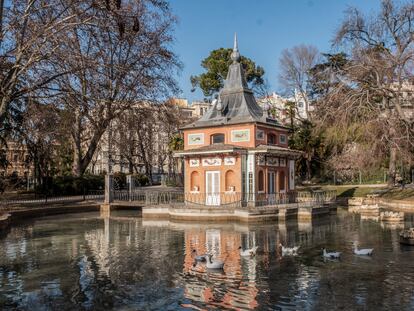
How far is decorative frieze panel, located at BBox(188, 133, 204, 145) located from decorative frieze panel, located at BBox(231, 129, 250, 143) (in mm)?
2779

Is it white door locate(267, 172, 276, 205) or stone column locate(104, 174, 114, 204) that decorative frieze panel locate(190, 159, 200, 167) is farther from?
stone column locate(104, 174, 114, 204)

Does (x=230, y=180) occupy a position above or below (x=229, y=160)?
below

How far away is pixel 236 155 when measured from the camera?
115ft

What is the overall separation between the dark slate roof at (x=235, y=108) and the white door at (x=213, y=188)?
396 centimetres

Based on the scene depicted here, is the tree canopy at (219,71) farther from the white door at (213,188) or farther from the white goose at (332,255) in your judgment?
the white goose at (332,255)

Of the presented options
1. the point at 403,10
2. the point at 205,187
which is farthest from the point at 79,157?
the point at 403,10

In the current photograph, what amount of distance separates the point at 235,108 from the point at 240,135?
10.3 feet

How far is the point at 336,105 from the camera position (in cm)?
4041

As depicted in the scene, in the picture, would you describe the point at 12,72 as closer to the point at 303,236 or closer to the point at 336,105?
the point at 303,236

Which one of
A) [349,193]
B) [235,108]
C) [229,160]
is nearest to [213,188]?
[229,160]

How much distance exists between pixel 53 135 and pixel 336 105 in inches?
943

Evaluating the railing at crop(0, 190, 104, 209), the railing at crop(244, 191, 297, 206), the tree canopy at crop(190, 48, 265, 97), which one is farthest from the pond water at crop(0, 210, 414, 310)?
the tree canopy at crop(190, 48, 265, 97)

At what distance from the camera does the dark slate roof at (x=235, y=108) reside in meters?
36.8

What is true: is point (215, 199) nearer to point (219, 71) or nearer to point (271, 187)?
point (271, 187)
